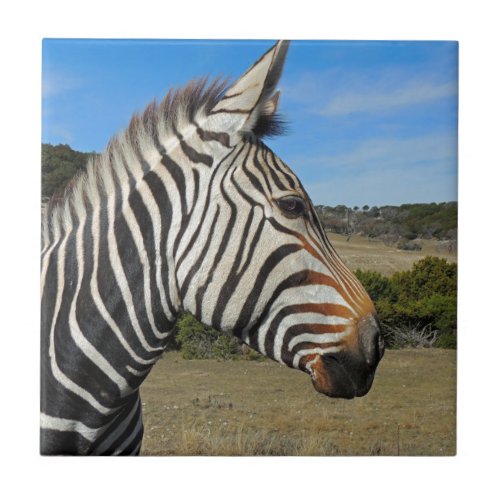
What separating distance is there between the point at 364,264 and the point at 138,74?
76.2 inches

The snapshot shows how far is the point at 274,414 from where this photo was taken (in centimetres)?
407

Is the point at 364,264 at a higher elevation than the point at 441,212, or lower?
lower

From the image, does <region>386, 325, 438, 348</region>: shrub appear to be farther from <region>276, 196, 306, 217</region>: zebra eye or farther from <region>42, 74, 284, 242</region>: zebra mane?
<region>42, 74, 284, 242</region>: zebra mane

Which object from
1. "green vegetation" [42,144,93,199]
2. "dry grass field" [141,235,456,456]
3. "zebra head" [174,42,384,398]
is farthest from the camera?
"dry grass field" [141,235,456,456]

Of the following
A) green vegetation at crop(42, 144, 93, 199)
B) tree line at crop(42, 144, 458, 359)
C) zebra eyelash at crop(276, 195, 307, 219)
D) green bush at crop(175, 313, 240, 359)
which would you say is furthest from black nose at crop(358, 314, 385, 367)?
green vegetation at crop(42, 144, 93, 199)

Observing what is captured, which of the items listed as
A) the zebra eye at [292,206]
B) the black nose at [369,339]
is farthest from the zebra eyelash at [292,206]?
the black nose at [369,339]

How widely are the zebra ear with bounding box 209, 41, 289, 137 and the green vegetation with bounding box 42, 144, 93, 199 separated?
1131 mm

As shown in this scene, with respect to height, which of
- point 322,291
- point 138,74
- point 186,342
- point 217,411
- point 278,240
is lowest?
point 217,411

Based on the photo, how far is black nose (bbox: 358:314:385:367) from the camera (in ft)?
10.1

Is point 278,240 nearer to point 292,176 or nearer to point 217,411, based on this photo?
point 292,176

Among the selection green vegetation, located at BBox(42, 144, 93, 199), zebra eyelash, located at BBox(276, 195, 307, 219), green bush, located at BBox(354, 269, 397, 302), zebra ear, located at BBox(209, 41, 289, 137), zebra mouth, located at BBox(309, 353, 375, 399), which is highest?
zebra ear, located at BBox(209, 41, 289, 137)

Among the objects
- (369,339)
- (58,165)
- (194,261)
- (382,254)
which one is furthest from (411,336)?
(58,165)

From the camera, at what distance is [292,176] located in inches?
125
